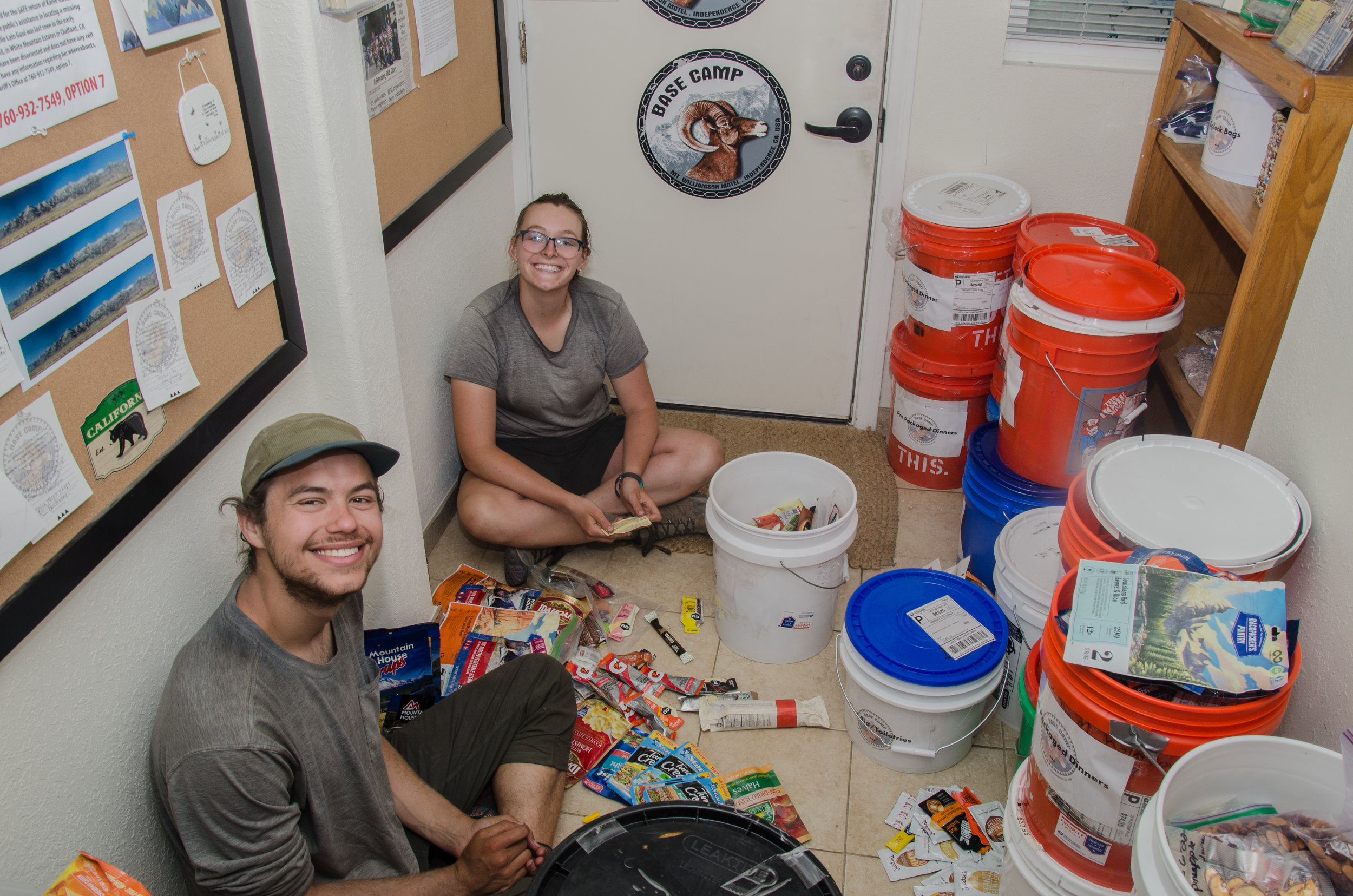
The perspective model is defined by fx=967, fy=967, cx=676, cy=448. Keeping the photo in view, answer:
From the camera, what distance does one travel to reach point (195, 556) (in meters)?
1.65

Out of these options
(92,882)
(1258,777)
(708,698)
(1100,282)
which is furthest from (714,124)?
(92,882)

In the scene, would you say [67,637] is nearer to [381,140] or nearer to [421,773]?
[421,773]

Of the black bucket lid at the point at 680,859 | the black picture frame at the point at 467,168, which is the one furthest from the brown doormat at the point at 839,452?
the black bucket lid at the point at 680,859

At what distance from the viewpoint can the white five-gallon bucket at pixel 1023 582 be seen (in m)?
2.15

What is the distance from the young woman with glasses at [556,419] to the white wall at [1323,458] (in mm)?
1515

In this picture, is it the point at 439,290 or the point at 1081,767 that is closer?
the point at 1081,767

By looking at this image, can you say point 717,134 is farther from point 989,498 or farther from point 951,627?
point 951,627

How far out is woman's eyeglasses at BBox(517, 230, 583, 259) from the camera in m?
2.50

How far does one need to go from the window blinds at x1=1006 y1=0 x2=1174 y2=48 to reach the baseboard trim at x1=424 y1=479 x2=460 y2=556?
211 centimetres

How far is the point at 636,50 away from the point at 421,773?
7.03ft

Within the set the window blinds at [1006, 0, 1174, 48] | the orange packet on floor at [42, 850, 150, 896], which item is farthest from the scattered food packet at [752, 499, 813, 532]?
the orange packet on floor at [42, 850, 150, 896]

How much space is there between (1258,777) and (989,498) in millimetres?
1272

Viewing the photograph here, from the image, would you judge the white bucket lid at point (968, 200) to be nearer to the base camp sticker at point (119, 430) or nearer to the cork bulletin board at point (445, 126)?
the cork bulletin board at point (445, 126)

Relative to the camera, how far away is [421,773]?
1.92m
